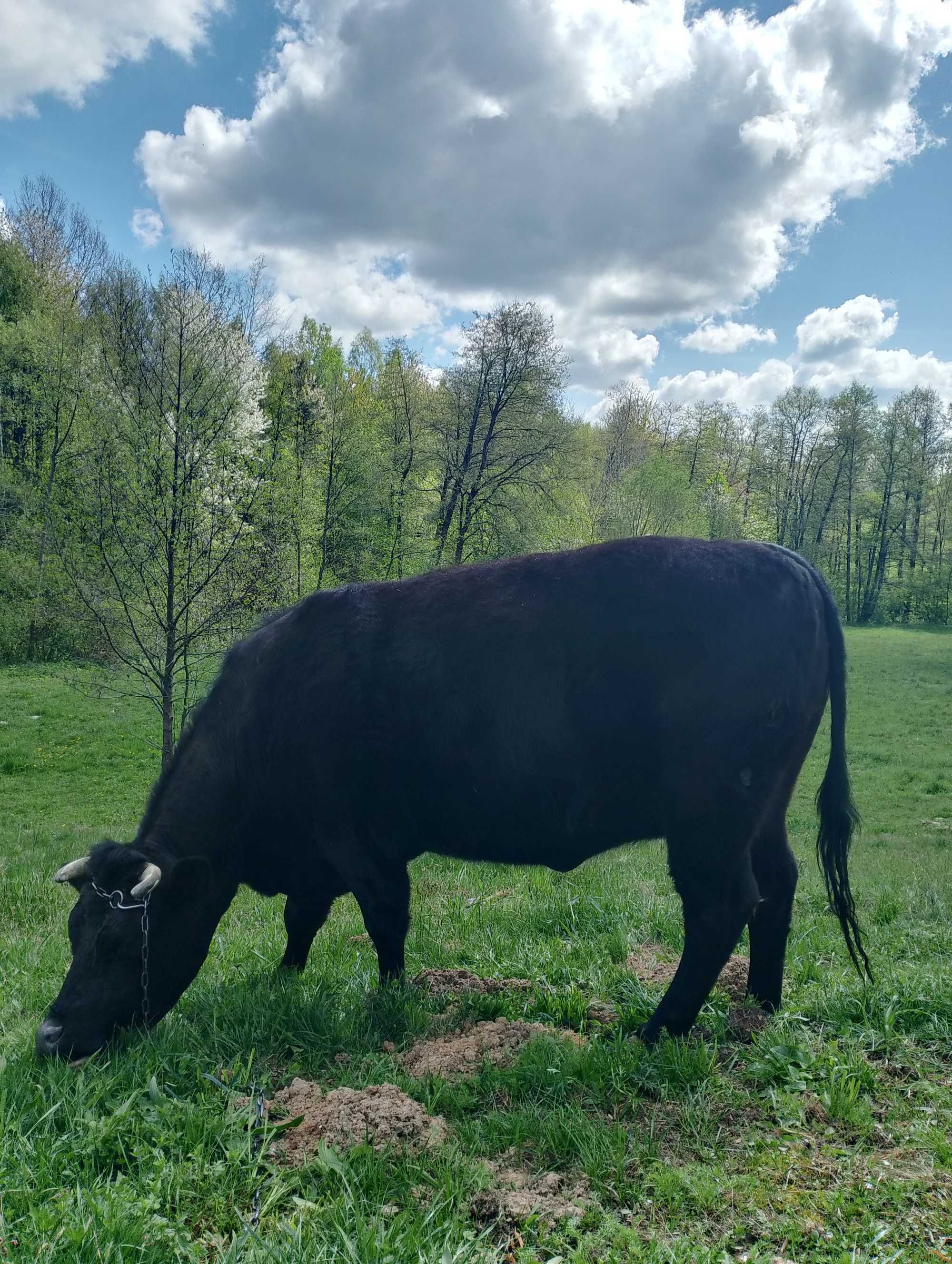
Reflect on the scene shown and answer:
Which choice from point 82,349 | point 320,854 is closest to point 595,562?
point 320,854

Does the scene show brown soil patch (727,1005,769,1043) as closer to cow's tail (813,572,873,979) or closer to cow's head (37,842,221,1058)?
cow's tail (813,572,873,979)

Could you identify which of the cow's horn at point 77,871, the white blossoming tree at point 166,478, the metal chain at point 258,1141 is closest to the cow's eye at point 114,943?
the cow's horn at point 77,871

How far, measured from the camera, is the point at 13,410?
29.5 metres

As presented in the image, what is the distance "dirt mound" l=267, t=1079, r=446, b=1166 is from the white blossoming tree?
31.2 feet

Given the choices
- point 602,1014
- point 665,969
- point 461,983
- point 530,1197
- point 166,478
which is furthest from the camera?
point 166,478

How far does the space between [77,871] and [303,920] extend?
1449 mm

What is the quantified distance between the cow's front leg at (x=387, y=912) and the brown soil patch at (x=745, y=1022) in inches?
71.6

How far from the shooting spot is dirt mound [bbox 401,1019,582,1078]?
3613mm

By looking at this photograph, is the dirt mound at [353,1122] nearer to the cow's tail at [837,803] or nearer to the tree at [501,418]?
the cow's tail at [837,803]

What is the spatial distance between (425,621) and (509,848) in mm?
1381

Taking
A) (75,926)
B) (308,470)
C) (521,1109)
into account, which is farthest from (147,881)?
(308,470)

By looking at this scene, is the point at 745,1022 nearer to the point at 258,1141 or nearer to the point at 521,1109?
the point at 521,1109

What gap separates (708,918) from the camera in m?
3.90

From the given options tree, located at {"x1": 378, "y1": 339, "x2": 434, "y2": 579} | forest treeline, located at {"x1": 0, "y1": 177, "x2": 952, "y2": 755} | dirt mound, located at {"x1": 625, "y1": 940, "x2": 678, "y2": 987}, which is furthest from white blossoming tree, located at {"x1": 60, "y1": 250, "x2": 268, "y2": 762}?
tree, located at {"x1": 378, "y1": 339, "x2": 434, "y2": 579}
